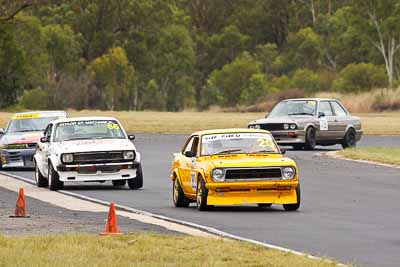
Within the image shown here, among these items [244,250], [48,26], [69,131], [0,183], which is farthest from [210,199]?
[48,26]

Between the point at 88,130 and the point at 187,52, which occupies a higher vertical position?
the point at 187,52

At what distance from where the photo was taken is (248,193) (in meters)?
20.1

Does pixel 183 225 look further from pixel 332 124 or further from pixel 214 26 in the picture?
pixel 214 26

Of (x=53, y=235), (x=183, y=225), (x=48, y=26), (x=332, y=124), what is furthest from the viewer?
(x=48, y=26)

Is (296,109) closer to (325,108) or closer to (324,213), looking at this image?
(325,108)

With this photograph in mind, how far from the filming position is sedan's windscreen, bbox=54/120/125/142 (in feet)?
89.1

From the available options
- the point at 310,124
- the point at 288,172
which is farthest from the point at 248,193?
the point at 310,124

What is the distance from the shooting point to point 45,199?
24.0m

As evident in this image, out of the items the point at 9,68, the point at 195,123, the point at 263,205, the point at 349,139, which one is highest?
the point at 9,68

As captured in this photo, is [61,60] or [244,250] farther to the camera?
[61,60]

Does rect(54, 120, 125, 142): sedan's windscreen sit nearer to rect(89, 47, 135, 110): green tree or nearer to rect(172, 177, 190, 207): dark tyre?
rect(172, 177, 190, 207): dark tyre

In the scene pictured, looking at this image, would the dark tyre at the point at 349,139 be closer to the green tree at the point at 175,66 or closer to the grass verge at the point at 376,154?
the grass verge at the point at 376,154

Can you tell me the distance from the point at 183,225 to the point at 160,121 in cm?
5183

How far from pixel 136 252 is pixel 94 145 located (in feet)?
40.5
